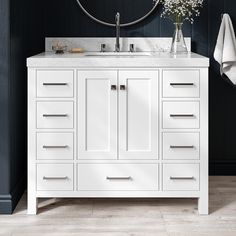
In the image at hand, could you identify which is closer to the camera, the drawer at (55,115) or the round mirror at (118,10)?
the drawer at (55,115)

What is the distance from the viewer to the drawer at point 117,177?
299 cm

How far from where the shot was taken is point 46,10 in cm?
374

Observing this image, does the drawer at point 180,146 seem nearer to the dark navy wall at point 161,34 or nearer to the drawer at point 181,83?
the drawer at point 181,83

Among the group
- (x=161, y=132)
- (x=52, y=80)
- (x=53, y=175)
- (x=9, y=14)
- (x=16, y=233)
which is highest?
(x=9, y=14)

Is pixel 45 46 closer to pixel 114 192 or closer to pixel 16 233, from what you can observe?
pixel 114 192

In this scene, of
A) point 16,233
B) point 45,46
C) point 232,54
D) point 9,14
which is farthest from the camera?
point 45,46

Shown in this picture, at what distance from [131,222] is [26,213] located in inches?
21.9

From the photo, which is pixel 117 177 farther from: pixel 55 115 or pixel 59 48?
pixel 59 48

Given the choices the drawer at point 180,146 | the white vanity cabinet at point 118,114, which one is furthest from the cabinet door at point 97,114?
the drawer at point 180,146

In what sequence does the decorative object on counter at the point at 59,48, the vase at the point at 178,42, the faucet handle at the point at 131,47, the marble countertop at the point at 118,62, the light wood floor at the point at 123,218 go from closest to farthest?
the light wood floor at the point at 123,218 < the marble countertop at the point at 118,62 < the vase at the point at 178,42 < the decorative object on counter at the point at 59,48 < the faucet handle at the point at 131,47

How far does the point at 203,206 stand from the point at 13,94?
1141 millimetres

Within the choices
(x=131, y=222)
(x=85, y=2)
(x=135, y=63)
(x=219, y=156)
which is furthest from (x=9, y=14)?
(x=219, y=156)

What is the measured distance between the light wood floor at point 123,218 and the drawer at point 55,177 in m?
0.13

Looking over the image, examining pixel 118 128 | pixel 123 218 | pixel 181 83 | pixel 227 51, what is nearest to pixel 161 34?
pixel 227 51
